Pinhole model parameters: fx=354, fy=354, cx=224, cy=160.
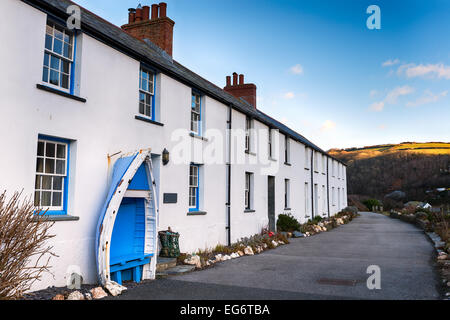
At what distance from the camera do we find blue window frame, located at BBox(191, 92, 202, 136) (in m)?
12.6

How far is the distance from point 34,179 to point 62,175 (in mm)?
718

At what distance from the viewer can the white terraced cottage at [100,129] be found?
6.75 meters

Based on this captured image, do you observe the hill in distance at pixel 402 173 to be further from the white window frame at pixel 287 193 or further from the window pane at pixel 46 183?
the window pane at pixel 46 183

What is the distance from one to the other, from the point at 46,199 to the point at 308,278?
247 inches

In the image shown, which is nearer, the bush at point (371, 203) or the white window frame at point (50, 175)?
the white window frame at point (50, 175)

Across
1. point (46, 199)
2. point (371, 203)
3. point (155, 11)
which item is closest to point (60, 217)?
point (46, 199)

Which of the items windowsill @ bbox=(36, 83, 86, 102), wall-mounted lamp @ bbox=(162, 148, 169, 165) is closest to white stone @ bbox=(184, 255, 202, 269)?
wall-mounted lamp @ bbox=(162, 148, 169, 165)

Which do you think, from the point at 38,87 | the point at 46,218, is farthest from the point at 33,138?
the point at 46,218

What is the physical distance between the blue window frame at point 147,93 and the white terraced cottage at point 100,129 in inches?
1.2

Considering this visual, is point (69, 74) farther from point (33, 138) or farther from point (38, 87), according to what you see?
point (33, 138)

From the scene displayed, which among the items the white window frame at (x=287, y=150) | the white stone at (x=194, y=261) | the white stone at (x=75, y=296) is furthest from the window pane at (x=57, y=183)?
the white window frame at (x=287, y=150)

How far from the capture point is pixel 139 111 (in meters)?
10.1

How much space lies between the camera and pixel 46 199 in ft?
23.8

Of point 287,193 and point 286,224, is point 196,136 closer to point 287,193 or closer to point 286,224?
point 286,224
